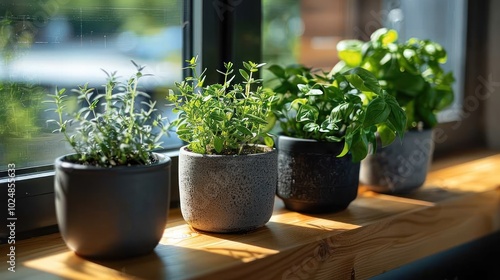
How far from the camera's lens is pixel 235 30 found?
47.8 inches

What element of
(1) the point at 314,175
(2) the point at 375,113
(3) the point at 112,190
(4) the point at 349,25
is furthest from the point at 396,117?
(4) the point at 349,25

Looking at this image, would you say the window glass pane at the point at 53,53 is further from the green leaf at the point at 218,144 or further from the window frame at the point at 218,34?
the green leaf at the point at 218,144

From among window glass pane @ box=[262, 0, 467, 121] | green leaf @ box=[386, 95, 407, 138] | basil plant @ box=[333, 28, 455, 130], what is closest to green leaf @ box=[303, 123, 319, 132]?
green leaf @ box=[386, 95, 407, 138]

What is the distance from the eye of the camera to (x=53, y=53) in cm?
100

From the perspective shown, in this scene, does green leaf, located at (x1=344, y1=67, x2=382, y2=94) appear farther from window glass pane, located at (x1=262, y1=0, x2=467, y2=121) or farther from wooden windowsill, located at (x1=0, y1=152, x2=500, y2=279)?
window glass pane, located at (x1=262, y1=0, x2=467, y2=121)

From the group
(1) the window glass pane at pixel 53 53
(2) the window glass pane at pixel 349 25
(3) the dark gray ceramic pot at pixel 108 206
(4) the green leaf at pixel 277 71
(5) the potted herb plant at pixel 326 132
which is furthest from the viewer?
(2) the window glass pane at pixel 349 25

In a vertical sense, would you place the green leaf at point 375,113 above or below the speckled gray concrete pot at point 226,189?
above

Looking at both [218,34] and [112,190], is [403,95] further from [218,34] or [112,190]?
[112,190]

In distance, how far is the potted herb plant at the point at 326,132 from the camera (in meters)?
1.06

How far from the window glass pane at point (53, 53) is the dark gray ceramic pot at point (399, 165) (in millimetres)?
460

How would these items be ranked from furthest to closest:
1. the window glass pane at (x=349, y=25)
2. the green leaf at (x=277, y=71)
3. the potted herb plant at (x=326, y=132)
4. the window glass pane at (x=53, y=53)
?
the window glass pane at (x=349, y=25) → the green leaf at (x=277, y=71) → the potted herb plant at (x=326, y=132) → the window glass pane at (x=53, y=53)

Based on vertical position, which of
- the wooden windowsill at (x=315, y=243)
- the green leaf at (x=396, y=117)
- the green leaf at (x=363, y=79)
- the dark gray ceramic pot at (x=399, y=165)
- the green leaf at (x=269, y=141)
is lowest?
the wooden windowsill at (x=315, y=243)

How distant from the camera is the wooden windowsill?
34.4 inches

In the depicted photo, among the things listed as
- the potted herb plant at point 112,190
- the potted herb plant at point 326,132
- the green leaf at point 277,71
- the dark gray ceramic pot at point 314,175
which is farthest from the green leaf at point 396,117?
the potted herb plant at point 112,190
